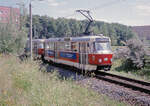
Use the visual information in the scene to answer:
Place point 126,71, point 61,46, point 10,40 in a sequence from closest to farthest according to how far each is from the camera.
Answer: point 61,46 → point 10,40 → point 126,71

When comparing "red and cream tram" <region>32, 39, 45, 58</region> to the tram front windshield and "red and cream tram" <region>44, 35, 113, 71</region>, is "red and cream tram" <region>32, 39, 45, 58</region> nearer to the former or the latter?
"red and cream tram" <region>44, 35, 113, 71</region>

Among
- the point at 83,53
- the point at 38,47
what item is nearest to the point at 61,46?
the point at 83,53

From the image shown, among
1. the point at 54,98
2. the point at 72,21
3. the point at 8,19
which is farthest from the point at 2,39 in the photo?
the point at 72,21

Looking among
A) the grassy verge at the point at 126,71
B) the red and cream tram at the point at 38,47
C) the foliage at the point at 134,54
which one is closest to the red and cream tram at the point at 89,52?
the grassy verge at the point at 126,71

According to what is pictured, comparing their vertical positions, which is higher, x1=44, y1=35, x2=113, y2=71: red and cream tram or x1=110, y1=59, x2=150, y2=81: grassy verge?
x1=44, y1=35, x2=113, y2=71: red and cream tram

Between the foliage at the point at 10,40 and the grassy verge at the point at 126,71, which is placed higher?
the foliage at the point at 10,40

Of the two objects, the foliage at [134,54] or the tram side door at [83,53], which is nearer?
the tram side door at [83,53]

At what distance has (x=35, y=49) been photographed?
27547mm

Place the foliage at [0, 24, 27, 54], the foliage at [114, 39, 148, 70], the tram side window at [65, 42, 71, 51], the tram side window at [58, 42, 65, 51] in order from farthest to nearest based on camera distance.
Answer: the foliage at [114, 39, 148, 70] → the foliage at [0, 24, 27, 54] → the tram side window at [58, 42, 65, 51] → the tram side window at [65, 42, 71, 51]

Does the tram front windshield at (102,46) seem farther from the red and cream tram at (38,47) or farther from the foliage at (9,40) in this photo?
the red and cream tram at (38,47)

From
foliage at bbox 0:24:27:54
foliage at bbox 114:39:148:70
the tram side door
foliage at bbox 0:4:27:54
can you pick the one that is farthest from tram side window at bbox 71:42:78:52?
foliage at bbox 114:39:148:70

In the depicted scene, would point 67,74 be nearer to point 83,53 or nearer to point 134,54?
point 83,53

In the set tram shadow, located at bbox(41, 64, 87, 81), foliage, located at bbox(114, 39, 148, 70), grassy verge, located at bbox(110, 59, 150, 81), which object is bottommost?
grassy verge, located at bbox(110, 59, 150, 81)

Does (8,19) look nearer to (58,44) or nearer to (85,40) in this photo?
(58,44)
